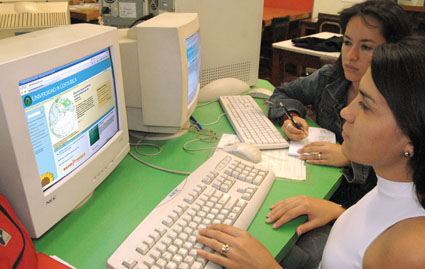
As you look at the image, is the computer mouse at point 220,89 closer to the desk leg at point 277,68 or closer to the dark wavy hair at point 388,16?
the dark wavy hair at point 388,16

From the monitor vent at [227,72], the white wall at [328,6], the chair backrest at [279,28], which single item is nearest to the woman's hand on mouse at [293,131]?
the monitor vent at [227,72]

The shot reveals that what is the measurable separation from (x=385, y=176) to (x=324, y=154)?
1.40 feet

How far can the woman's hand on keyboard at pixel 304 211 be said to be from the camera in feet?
2.86

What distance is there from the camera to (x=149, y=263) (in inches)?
26.4

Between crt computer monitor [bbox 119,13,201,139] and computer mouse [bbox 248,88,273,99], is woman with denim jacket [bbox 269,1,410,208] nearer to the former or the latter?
computer mouse [bbox 248,88,273,99]

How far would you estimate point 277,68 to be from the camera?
352cm

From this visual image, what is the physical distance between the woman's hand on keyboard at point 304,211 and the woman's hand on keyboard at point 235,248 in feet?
0.40

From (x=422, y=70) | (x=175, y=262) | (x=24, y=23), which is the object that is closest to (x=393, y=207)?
(x=422, y=70)

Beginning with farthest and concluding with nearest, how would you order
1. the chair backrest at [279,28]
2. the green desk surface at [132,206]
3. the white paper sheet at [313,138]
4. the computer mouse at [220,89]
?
the chair backrest at [279,28], the computer mouse at [220,89], the white paper sheet at [313,138], the green desk surface at [132,206]

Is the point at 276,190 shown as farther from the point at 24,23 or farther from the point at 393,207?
the point at 24,23

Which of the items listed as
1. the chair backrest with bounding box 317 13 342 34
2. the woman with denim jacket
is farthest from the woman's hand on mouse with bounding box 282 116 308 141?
the chair backrest with bounding box 317 13 342 34

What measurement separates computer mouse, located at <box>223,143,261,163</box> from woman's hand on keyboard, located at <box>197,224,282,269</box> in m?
0.37

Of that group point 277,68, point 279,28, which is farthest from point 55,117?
point 279,28

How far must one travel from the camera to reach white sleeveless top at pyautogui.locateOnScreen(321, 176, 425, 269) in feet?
2.29
